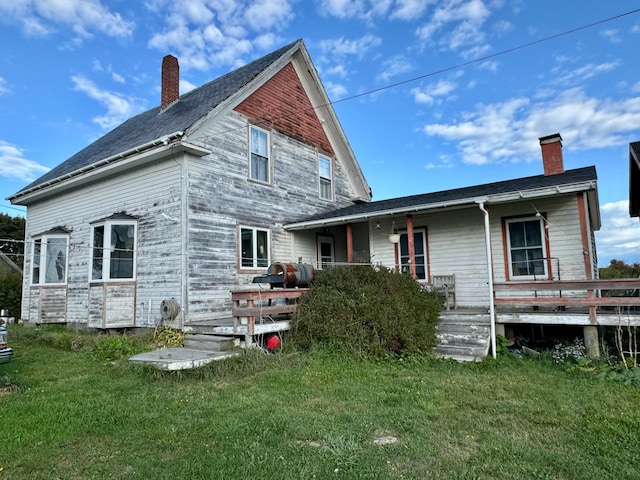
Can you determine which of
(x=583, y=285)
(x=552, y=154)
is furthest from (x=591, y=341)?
(x=552, y=154)

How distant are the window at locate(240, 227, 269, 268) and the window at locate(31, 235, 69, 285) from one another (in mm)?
5744

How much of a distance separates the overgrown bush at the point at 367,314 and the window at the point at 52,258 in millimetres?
8454

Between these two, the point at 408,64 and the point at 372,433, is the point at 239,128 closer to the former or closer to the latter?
the point at 408,64

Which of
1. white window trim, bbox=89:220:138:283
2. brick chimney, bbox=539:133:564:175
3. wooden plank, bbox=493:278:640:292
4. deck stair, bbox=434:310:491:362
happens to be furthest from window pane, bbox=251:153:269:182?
brick chimney, bbox=539:133:564:175

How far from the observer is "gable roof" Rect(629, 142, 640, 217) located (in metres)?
10.2

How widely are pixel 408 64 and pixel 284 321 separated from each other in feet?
30.9

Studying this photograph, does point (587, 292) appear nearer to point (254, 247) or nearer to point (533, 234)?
point (533, 234)

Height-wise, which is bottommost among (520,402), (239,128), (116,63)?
(520,402)

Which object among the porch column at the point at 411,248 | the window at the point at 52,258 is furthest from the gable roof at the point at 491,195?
the window at the point at 52,258

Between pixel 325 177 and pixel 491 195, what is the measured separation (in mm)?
7117

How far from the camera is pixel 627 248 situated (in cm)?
2120

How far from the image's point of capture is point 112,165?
34.2 feet

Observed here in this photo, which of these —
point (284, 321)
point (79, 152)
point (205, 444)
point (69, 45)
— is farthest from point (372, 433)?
point (79, 152)

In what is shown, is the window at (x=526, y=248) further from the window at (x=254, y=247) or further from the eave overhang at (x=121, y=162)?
the eave overhang at (x=121, y=162)
